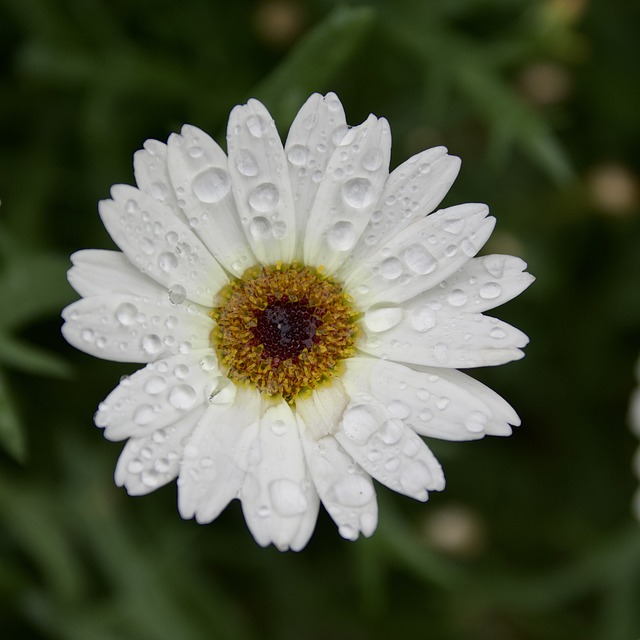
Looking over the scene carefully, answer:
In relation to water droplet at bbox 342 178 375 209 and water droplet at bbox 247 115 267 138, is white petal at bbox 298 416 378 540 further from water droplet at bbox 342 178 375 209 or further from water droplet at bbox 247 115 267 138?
water droplet at bbox 247 115 267 138

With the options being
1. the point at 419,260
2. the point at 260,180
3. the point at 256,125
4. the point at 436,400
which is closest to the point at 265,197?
the point at 260,180

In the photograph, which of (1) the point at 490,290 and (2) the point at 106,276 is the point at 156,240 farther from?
(1) the point at 490,290

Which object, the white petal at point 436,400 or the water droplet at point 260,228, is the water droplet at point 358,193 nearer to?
the water droplet at point 260,228

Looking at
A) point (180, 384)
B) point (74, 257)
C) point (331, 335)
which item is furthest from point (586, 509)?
point (74, 257)

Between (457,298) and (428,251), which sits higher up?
(428,251)

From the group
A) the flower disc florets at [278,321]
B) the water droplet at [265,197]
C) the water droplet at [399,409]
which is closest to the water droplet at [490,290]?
the water droplet at [399,409]

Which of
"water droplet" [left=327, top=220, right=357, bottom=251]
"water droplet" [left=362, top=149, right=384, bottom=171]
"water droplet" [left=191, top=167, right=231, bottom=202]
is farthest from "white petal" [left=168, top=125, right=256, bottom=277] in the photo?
"water droplet" [left=362, top=149, right=384, bottom=171]

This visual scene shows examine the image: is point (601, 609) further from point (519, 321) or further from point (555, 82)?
point (555, 82)
